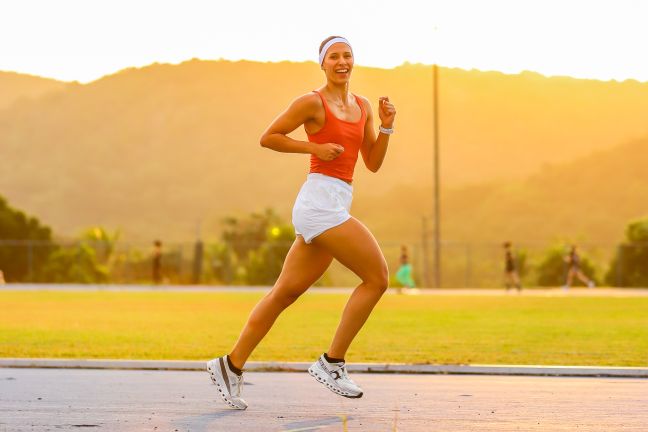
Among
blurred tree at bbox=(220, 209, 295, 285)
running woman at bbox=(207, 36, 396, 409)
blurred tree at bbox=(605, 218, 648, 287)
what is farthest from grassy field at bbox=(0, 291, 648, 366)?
blurred tree at bbox=(220, 209, 295, 285)

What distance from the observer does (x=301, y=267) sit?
24.7 feet

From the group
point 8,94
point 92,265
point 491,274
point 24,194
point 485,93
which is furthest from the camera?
point 8,94

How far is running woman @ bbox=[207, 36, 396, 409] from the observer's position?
734 cm

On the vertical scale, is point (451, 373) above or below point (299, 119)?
below

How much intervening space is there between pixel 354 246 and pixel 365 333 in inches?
390

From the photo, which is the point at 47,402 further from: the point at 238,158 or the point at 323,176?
the point at 238,158

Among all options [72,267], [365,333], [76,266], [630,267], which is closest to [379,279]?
[365,333]

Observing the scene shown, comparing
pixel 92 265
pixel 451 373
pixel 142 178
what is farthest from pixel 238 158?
pixel 451 373

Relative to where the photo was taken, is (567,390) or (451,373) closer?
(567,390)

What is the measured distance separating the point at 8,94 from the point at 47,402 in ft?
639

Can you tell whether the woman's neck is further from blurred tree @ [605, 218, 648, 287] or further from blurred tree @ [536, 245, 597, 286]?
blurred tree @ [536, 245, 597, 286]

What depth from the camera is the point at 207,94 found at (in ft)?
559

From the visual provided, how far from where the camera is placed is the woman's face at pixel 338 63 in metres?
7.49

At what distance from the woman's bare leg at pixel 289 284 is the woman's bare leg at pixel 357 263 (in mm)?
97
